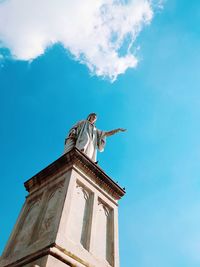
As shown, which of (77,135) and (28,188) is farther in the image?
(77,135)

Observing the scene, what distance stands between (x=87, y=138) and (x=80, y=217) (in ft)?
8.73

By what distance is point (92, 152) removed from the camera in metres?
6.84

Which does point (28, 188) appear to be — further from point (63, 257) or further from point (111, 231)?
point (63, 257)

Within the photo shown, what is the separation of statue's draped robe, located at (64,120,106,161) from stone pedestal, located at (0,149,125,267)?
105cm

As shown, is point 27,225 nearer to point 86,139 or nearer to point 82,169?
point 82,169

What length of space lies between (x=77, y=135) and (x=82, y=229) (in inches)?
127

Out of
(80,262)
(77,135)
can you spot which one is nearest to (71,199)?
(80,262)

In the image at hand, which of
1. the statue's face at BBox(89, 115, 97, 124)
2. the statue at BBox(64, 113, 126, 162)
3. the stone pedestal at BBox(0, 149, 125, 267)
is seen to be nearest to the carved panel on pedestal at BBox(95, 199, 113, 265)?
the stone pedestal at BBox(0, 149, 125, 267)

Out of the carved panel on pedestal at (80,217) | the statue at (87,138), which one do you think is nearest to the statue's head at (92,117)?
the statue at (87,138)

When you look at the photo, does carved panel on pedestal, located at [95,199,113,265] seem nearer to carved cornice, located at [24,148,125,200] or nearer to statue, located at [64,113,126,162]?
carved cornice, located at [24,148,125,200]

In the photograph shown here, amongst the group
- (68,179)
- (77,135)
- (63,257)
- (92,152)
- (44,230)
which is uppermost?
(77,135)

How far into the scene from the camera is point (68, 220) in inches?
167

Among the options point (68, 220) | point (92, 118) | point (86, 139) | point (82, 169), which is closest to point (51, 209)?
point (68, 220)

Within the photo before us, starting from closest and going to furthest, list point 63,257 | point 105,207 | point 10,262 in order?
point 63,257, point 10,262, point 105,207
